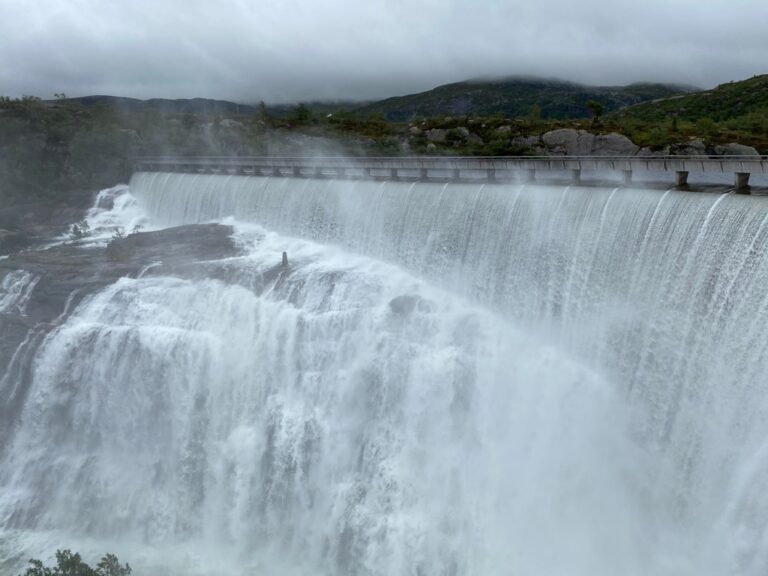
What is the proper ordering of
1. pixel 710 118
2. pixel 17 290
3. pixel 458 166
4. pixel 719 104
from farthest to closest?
1. pixel 719 104
2. pixel 710 118
3. pixel 458 166
4. pixel 17 290

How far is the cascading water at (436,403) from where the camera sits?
52.1 feet

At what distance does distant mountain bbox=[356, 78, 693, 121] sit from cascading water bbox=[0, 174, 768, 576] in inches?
5075

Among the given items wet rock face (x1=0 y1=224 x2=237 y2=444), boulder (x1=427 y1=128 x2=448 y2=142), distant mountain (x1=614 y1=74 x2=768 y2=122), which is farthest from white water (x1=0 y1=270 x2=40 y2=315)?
distant mountain (x1=614 y1=74 x2=768 y2=122)

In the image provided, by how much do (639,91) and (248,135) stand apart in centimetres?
13908

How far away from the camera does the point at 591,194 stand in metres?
21.2

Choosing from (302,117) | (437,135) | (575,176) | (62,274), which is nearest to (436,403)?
(575,176)

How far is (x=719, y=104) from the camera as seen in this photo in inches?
2975

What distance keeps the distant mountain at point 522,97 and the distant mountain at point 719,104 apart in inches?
2437

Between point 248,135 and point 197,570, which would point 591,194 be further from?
point 248,135

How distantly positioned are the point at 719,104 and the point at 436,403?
2843 inches

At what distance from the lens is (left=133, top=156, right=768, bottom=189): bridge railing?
2019 cm

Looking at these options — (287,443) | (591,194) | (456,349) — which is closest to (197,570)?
(287,443)

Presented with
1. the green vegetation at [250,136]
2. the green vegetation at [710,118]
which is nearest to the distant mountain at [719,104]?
the green vegetation at [710,118]

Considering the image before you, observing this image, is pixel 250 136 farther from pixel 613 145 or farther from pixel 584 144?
pixel 613 145
